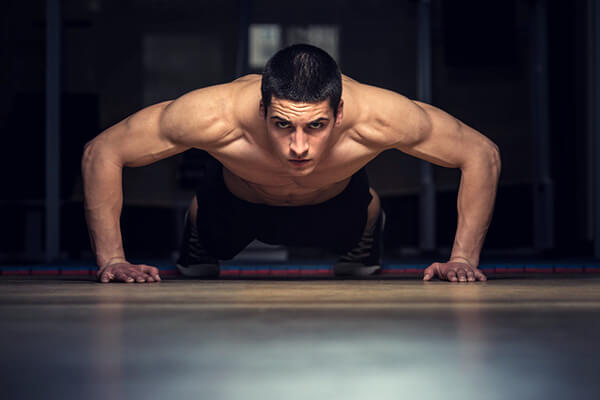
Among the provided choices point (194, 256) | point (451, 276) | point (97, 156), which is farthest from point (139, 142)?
point (451, 276)

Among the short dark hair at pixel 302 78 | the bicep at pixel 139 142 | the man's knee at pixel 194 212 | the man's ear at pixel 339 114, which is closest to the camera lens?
the short dark hair at pixel 302 78

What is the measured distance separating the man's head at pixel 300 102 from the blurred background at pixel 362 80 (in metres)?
3.00

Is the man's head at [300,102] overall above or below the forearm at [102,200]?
above

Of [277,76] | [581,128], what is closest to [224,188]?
[277,76]

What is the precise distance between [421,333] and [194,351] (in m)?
0.44

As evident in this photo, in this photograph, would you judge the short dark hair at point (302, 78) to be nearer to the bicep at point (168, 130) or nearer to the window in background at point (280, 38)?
the bicep at point (168, 130)

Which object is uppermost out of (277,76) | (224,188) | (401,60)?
(401,60)

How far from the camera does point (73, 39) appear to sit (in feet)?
19.0

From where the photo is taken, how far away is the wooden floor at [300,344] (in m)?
1.02

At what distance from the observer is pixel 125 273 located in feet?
8.29

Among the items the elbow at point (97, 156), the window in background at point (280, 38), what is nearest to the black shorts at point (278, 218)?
the elbow at point (97, 156)

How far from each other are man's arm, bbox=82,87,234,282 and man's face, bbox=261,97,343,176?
0.81 ft

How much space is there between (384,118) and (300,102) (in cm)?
39

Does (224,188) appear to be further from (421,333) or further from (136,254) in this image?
(136,254)
